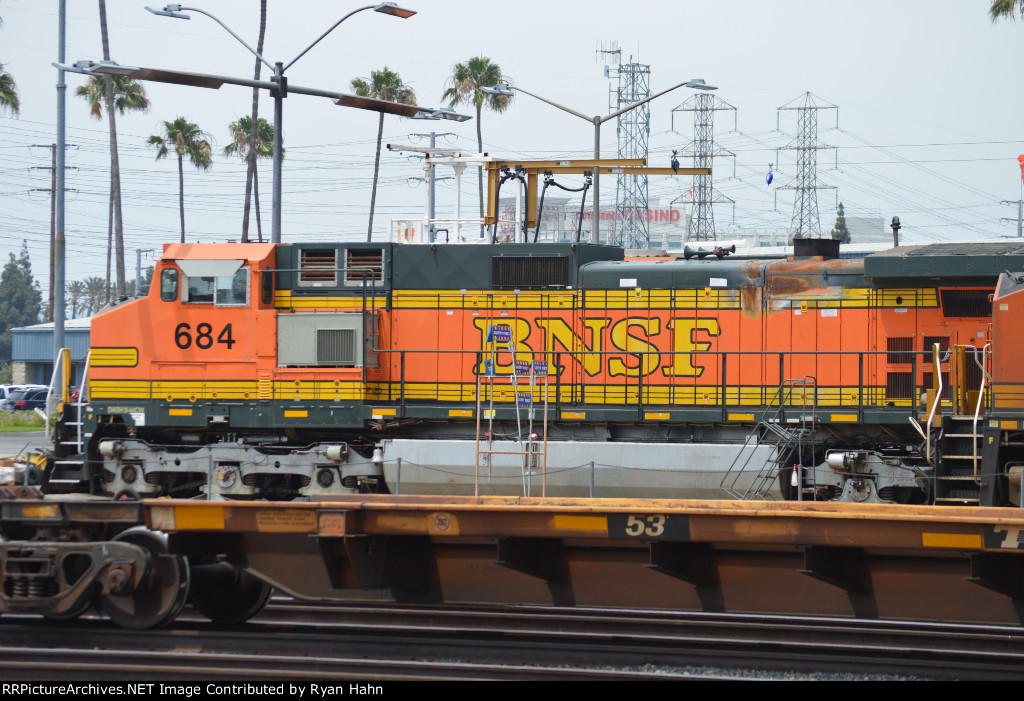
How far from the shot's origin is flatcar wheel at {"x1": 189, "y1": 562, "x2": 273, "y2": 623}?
26.7 feet

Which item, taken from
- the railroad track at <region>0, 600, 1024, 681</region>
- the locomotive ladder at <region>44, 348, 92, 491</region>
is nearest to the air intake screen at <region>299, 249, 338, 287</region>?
the locomotive ladder at <region>44, 348, 92, 491</region>

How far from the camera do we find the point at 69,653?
7781 millimetres

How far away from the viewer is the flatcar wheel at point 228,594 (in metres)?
8.13

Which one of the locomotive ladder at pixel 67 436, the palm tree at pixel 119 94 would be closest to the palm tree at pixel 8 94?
the palm tree at pixel 119 94

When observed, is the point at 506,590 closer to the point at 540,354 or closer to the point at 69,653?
the point at 69,653

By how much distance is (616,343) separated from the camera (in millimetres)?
14070

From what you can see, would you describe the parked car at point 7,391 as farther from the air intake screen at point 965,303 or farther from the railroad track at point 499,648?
the air intake screen at point 965,303

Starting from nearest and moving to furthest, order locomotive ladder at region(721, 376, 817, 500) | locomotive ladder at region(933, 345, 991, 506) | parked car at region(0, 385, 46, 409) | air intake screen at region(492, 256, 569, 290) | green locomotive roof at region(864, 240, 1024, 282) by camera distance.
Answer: locomotive ladder at region(933, 345, 991, 506)
green locomotive roof at region(864, 240, 1024, 282)
locomotive ladder at region(721, 376, 817, 500)
air intake screen at region(492, 256, 569, 290)
parked car at region(0, 385, 46, 409)

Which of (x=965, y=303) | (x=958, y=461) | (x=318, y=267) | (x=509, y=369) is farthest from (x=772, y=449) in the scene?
(x=318, y=267)

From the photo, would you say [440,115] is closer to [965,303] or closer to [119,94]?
[965,303]

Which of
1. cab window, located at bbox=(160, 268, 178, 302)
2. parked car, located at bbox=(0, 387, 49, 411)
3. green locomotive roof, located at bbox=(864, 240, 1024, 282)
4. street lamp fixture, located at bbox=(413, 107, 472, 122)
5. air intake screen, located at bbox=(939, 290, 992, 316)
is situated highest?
street lamp fixture, located at bbox=(413, 107, 472, 122)

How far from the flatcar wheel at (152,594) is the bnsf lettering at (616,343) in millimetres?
6675

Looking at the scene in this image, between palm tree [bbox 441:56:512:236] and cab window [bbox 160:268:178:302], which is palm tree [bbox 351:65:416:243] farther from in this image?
cab window [bbox 160:268:178:302]

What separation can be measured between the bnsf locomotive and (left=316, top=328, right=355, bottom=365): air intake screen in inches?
1.1
